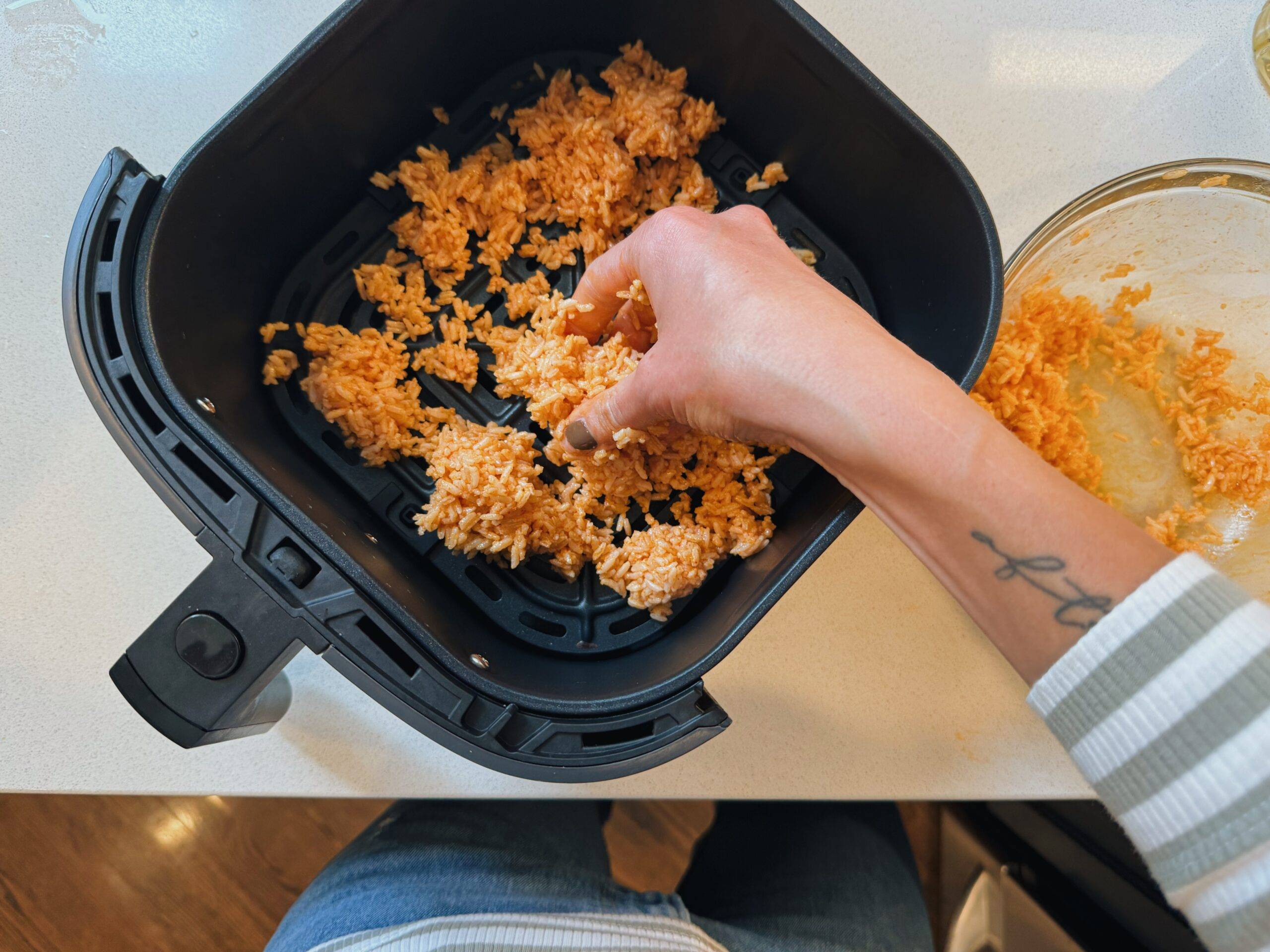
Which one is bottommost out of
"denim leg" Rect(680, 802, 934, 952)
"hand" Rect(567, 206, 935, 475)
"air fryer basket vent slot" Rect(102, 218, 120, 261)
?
"denim leg" Rect(680, 802, 934, 952)

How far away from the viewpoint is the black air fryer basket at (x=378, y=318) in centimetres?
55

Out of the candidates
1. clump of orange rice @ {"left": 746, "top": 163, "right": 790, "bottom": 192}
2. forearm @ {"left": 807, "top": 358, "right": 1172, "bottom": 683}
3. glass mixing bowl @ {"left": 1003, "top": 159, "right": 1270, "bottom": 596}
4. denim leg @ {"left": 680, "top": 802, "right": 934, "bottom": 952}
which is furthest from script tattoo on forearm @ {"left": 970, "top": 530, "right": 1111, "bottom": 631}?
denim leg @ {"left": 680, "top": 802, "right": 934, "bottom": 952}

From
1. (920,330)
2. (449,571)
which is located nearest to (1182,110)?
(920,330)

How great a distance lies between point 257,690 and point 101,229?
1.33 feet

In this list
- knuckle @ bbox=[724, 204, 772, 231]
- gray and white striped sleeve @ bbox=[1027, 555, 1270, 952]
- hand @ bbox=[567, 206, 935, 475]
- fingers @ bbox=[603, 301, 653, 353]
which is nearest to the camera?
gray and white striped sleeve @ bbox=[1027, 555, 1270, 952]

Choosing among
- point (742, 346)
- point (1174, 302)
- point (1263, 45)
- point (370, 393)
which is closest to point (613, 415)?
point (742, 346)

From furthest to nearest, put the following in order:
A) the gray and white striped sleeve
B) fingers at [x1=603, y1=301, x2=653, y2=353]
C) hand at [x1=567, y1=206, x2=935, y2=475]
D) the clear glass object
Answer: the clear glass object → fingers at [x1=603, y1=301, x2=653, y2=353] → hand at [x1=567, y1=206, x2=935, y2=475] → the gray and white striped sleeve

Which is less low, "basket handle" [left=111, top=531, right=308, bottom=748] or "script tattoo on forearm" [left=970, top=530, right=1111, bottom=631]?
"basket handle" [left=111, top=531, right=308, bottom=748]

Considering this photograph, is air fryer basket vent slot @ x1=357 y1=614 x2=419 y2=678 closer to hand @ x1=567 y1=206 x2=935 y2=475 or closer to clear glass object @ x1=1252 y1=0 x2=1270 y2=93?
hand @ x1=567 y1=206 x2=935 y2=475

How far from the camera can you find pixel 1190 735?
41 cm

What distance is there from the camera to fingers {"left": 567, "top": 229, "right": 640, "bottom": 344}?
662mm

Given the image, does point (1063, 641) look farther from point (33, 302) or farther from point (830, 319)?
point (33, 302)

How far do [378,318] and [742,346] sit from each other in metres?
0.47

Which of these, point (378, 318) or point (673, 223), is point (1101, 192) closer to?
point (673, 223)
